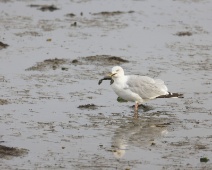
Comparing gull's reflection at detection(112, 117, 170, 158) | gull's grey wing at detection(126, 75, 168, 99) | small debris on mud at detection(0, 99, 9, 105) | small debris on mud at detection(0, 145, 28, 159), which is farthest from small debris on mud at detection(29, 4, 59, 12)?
small debris on mud at detection(0, 145, 28, 159)

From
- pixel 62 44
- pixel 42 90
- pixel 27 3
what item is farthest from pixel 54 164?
pixel 27 3

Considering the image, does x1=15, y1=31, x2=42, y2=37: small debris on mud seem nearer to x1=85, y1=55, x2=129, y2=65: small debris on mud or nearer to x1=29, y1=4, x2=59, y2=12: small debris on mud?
x1=85, y1=55, x2=129, y2=65: small debris on mud

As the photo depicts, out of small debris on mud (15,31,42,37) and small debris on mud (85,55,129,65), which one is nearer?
small debris on mud (85,55,129,65)

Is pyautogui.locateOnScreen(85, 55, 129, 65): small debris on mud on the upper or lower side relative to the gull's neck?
upper

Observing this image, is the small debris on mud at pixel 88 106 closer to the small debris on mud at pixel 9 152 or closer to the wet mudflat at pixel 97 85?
the wet mudflat at pixel 97 85

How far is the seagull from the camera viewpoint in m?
15.0

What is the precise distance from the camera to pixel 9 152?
11.8 meters

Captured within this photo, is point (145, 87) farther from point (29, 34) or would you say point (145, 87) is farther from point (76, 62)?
point (29, 34)

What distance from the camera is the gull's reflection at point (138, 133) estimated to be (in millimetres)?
12602

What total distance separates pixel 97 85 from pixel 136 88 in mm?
1885

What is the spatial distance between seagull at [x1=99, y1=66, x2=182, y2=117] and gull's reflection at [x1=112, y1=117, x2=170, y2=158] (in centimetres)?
63

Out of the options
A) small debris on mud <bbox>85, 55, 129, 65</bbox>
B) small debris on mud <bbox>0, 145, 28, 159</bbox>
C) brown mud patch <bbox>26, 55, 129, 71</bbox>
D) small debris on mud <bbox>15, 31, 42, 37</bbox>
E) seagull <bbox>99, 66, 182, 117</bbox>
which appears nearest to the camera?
small debris on mud <bbox>0, 145, 28, 159</bbox>

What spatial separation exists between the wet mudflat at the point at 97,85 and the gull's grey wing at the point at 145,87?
31 centimetres

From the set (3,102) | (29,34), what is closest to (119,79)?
(3,102)
